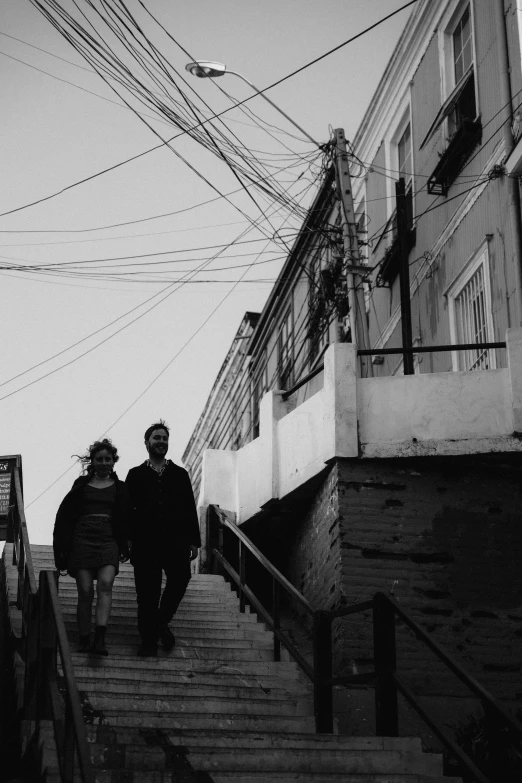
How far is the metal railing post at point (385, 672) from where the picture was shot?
7.15 meters

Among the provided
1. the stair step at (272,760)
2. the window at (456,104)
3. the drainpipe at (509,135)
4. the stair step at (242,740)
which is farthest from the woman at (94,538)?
the window at (456,104)

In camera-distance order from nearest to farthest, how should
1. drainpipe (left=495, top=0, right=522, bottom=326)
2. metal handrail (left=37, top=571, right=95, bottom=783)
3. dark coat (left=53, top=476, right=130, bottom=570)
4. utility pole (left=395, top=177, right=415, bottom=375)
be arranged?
metal handrail (left=37, top=571, right=95, bottom=783) < dark coat (left=53, top=476, right=130, bottom=570) < drainpipe (left=495, top=0, right=522, bottom=326) < utility pole (left=395, top=177, right=415, bottom=375)

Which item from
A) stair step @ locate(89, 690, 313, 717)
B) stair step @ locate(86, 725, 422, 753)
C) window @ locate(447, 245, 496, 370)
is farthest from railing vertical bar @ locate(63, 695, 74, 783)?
window @ locate(447, 245, 496, 370)

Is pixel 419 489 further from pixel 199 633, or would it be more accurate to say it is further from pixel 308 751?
pixel 308 751

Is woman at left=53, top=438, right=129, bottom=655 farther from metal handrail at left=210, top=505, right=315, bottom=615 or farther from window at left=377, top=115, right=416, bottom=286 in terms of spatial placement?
window at left=377, top=115, right=416, bottom=286

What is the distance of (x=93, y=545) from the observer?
8.47m

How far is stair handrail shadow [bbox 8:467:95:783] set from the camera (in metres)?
5.39

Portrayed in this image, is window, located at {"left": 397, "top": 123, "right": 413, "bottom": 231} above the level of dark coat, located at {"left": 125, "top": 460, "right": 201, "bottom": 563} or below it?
above

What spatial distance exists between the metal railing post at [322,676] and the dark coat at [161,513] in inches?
59.4

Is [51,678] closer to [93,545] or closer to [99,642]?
[99,642]

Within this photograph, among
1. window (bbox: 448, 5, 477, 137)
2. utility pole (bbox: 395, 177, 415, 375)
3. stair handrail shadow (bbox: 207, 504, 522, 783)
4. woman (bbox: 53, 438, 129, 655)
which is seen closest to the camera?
stair handrail shadow (bbox: 207, 504, 522, 783)

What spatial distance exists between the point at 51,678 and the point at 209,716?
1.38 metres

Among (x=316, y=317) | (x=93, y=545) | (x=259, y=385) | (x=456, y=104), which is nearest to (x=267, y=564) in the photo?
(x=93, y=545)

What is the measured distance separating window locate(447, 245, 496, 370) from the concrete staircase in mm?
4490
